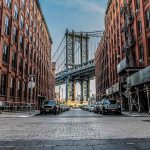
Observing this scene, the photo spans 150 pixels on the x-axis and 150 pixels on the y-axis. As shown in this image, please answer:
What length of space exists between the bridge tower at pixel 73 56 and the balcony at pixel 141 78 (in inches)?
3439

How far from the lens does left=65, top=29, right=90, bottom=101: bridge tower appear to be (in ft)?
400

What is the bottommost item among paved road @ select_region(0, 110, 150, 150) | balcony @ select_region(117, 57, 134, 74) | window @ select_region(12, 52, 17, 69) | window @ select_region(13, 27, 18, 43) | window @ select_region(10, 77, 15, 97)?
paved road @ select_region(0, 110, 150, 150)

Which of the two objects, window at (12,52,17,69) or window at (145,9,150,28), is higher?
window at (145,9,150,28)

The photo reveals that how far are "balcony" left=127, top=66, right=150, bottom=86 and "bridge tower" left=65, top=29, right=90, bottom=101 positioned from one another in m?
87.3

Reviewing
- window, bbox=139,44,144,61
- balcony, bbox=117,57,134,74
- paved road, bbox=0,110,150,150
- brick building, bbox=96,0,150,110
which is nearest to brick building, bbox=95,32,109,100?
brick building, bbox=96,0,150,110

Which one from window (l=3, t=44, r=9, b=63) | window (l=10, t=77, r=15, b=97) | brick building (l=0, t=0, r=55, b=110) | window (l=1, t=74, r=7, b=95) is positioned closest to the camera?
window (l=1, t=74, r=7, b=95)

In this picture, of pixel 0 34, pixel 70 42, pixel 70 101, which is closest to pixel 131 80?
pixel 0 34

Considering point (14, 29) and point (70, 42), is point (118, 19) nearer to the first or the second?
point (14, 29)

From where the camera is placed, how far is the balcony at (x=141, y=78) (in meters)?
24.7

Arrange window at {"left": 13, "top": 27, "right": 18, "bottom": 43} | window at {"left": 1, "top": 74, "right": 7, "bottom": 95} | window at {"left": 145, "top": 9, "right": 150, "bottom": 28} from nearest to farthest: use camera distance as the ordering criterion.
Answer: window at {"left": 1, "top": 74, "right": 7, "bottom": 95} → window at {"left": 145, "top": 9, "right": 150, "bottom": 28} → window at {"left": 13, "top": 27, "right": 18, "bottom": 43}

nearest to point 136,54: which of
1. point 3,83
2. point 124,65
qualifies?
point 124,65

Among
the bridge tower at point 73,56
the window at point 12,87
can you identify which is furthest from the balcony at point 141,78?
the bridge tower at point 73,56

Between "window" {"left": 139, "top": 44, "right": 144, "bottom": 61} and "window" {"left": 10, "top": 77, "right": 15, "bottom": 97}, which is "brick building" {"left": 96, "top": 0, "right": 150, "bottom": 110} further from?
"window" {"left": 10, "top": 77, "right": 15, "bottom": 97}

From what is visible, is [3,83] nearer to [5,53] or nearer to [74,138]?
[5,53]
